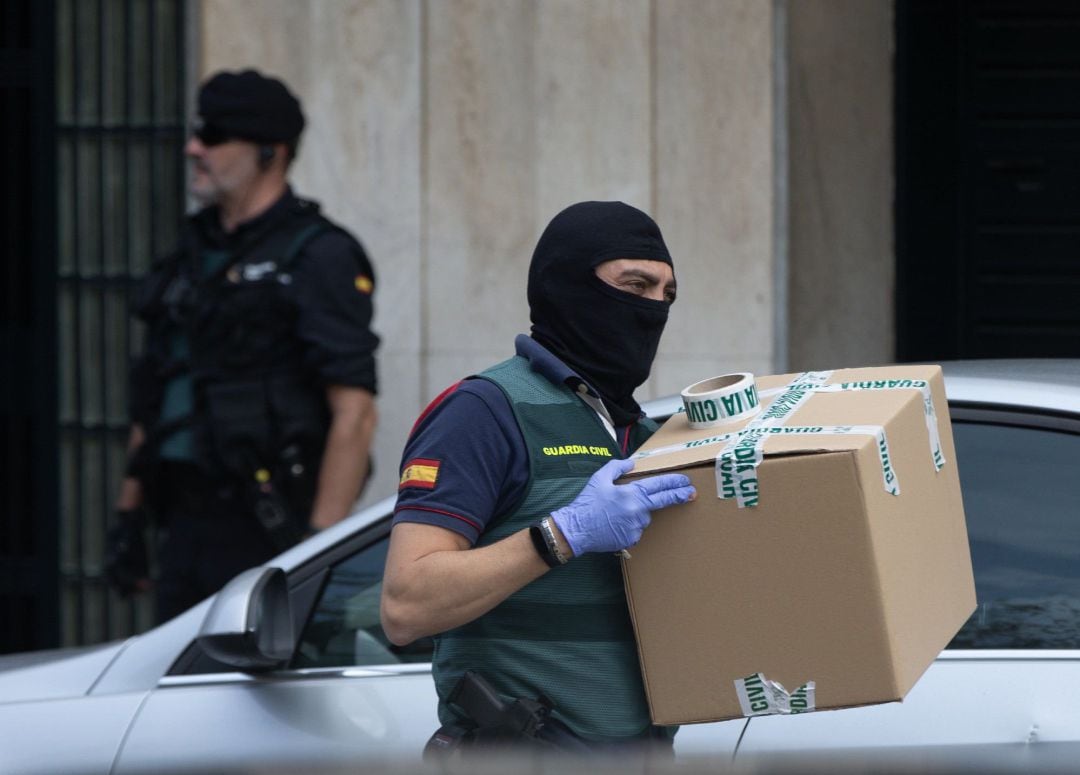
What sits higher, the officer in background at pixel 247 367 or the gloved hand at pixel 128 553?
the officer in background at pixel 247 367

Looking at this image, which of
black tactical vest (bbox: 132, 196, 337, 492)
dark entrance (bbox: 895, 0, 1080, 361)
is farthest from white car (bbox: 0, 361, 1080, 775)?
dark entrance (bbox: 895, 0, 1080, 361)

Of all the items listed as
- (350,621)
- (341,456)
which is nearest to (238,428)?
(341,456)

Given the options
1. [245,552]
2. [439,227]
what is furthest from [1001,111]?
[245,552]

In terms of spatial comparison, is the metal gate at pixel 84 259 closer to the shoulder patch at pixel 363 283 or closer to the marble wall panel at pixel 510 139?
the marble wall panel at pixel 510 139

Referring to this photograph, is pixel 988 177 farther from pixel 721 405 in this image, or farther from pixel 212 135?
pixel 721 405

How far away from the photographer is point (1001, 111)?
6.92 metres

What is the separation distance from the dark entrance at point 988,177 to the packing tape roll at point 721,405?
15.4ft

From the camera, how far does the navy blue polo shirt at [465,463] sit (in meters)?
2.35

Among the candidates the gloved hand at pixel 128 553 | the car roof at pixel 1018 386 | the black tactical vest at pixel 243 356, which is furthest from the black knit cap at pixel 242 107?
the car roof at pixel 1018 386

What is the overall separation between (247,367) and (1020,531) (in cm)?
237

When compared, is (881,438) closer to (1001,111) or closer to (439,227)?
(439,227)

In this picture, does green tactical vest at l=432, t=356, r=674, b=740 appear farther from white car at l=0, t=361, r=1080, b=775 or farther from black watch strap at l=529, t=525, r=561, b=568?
white car at l=0, t=361, r=1080, b=775

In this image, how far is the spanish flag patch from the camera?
2363 mm

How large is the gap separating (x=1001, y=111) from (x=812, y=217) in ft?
3.16
